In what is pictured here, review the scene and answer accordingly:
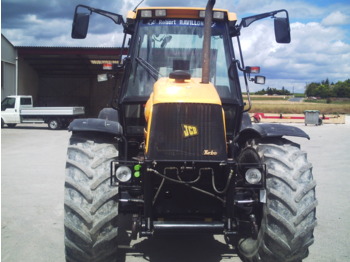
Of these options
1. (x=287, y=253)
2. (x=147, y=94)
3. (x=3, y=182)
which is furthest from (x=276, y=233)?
(x=3, y=182)

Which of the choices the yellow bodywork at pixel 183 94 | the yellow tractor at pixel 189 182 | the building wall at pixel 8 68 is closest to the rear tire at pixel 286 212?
the yellow tractor at pixel 189 182

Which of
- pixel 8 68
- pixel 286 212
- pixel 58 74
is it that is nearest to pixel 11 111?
pixel 8 68

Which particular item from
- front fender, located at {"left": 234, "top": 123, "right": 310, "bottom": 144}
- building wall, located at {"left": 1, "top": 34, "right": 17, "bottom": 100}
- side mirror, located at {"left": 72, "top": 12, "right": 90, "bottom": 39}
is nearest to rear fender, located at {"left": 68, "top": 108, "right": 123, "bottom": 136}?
side mirror, located at {"left": 72, "top": 12, "right": 90, "bottom": 39}

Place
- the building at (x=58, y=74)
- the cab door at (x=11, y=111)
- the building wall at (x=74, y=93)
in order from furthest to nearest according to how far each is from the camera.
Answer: the building wall at (x=74, y=93) < the building at (x=58, y=74) < the cab door at (x=11, y=111)

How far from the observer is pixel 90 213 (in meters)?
3.91

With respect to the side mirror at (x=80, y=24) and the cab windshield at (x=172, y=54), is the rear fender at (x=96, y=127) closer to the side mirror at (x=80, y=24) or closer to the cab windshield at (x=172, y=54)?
the cab windshield at (x=172, y=54)

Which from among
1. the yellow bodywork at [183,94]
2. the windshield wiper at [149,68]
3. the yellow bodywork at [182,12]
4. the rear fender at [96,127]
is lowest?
the rear fender at [96,127]

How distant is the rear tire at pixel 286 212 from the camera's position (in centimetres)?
397

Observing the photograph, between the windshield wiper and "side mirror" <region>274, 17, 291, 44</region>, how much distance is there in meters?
1.62

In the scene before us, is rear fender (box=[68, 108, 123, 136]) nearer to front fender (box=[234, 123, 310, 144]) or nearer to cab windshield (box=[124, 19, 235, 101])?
cab windshield (box=[124, 19, 235, 101])

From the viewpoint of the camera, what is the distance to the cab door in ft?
80.6

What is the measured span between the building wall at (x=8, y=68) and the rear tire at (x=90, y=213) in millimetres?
25398

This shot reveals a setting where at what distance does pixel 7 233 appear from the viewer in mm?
5652

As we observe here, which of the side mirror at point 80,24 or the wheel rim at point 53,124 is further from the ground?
the side mirror at point 80,24
